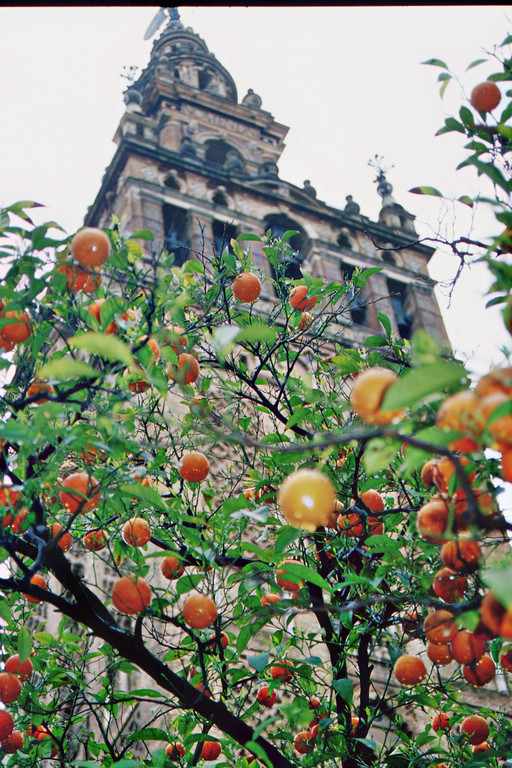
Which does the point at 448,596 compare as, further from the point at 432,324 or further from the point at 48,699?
the point at 432,324

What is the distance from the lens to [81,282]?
2719 millimetres

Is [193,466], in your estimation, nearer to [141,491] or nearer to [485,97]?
[141,491]

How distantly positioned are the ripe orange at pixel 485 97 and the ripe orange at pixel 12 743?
329 centimetres

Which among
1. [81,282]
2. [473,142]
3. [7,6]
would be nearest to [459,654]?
[473,142]

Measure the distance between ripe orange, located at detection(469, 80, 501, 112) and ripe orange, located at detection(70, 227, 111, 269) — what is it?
4.61 ft

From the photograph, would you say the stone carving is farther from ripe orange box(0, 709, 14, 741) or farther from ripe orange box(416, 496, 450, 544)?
ripe orange box(416, 496, 450, 544)

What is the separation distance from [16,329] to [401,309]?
39.1 ft

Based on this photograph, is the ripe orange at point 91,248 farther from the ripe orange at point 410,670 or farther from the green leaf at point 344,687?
the ripe orange at point 410,670

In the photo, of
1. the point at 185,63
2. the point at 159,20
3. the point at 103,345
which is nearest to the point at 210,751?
the point at 103,345

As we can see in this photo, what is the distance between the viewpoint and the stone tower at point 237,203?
11953mm

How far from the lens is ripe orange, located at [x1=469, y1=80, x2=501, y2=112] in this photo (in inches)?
95.5

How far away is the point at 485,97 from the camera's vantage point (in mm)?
2426

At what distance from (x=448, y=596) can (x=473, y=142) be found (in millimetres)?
1501

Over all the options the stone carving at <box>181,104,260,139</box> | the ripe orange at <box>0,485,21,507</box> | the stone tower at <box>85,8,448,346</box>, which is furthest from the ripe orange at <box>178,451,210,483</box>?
the stone carving at <box>181,104,260,139</box>
